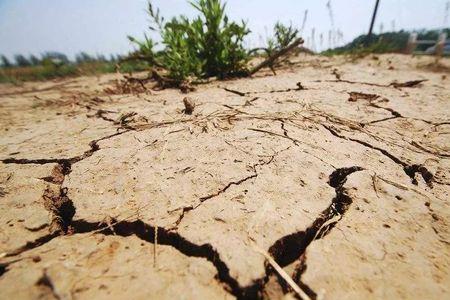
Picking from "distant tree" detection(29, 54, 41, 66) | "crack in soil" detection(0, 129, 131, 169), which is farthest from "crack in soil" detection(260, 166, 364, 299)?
"distant tree" detection(29, 54, 41, 66)

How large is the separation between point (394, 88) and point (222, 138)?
1998mm

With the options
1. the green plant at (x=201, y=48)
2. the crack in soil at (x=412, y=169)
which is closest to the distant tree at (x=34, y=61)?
the green plant at (x=201, y=48)

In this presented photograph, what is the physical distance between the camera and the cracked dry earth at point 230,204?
0.79 m

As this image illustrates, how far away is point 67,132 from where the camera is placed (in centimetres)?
191

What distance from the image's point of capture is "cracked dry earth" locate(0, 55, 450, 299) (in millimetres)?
794

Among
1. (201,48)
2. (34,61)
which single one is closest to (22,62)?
(34,61)

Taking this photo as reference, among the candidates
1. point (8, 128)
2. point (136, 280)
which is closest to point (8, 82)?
point (8, 128)

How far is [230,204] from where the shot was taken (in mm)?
1089

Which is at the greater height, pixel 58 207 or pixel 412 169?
pixel 58 207

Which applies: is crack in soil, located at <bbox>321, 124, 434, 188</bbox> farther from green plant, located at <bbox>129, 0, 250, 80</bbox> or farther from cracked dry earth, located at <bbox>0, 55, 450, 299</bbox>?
green plant, located at <bbox>129, 0, 250, 80</bbox>

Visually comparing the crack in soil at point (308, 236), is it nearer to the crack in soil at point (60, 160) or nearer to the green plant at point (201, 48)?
the crack in soil at point (60, 160)

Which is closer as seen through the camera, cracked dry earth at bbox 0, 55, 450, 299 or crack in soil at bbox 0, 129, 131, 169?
cracked dry earth at bbox 0, 55, 450, 299

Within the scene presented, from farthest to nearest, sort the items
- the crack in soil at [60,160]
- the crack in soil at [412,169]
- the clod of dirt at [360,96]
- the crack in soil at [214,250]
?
the clod of dirt at [360,96] → the crack in soil at [60,160] → the crack in soil at [412,169] → the crack in soil at [214,250]

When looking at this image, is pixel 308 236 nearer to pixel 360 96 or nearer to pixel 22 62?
pixel 360 96
